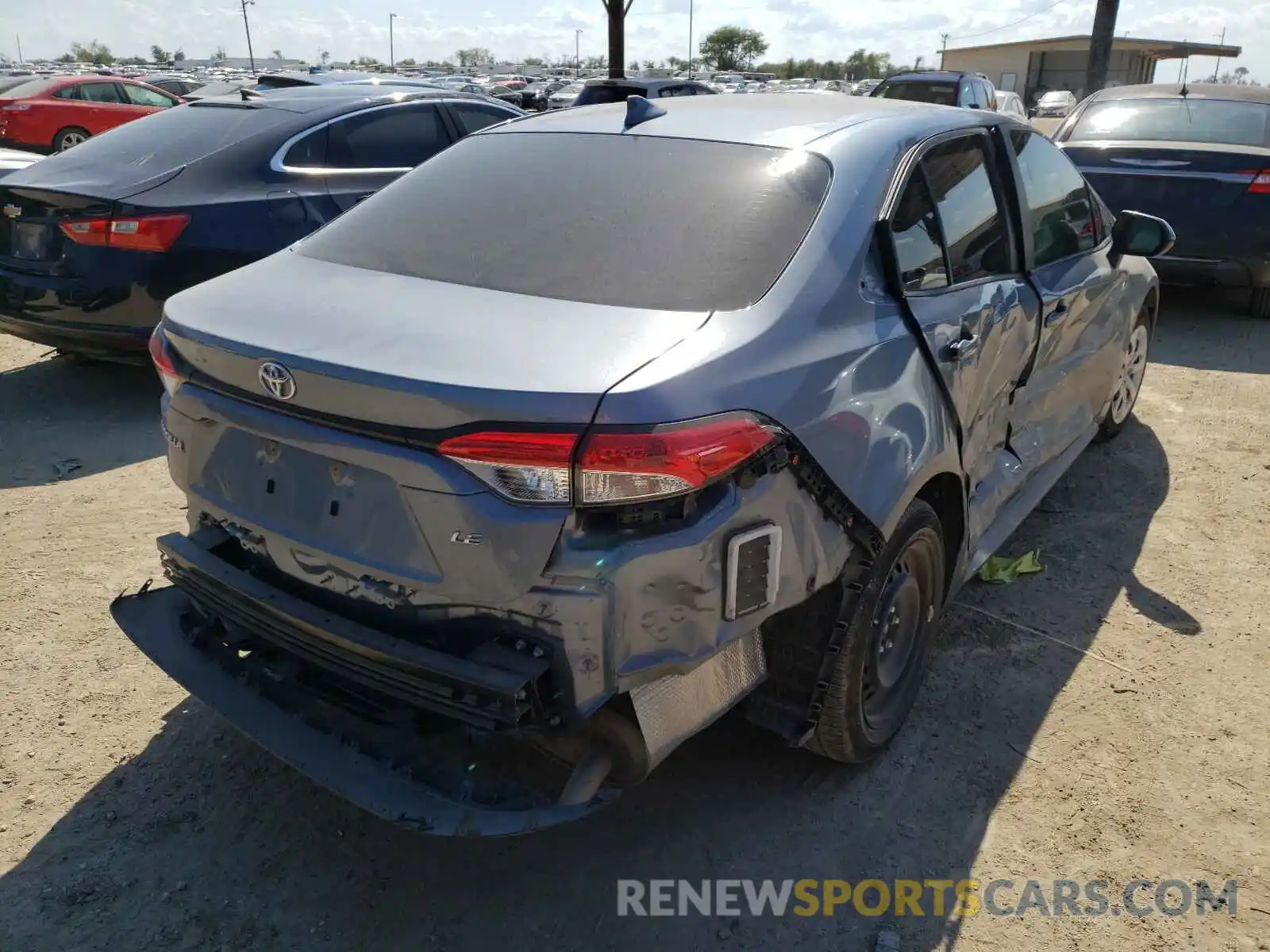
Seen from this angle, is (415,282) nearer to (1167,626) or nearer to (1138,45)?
(1167,626)

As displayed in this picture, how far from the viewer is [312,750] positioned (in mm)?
2258

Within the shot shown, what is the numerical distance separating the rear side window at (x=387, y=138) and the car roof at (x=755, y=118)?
2.91 m

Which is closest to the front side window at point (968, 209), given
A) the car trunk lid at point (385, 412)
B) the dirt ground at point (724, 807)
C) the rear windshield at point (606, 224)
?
the rear windshield at point (606, 224)

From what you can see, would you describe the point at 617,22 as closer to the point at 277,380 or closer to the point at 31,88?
the point at 31,88

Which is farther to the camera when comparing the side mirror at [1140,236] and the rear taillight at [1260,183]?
the rear taillight at [1260,183]

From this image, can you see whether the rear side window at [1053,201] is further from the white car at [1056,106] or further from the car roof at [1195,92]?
the white car at [1056,106]

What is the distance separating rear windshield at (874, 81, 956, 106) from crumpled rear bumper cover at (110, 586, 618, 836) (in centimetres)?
1508

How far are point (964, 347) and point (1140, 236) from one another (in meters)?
1.92

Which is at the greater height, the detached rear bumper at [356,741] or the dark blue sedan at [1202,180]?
the dark blue sedan at [1202,180]

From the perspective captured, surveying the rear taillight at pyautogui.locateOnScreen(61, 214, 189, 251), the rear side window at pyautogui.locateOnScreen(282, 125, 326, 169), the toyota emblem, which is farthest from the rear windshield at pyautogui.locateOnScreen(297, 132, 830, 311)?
the rear side window at pyautogui.locateOnScreen(282, 125, 326, 169)

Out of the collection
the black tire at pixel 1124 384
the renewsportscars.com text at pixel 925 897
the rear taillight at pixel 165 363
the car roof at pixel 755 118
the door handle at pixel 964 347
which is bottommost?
the renewsportscars.com text at pixel 925 897

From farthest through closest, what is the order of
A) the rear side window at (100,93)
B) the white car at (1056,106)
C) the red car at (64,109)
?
the white car at (1056,106) < the rear side window at (100,93) < the red car at (64,109)

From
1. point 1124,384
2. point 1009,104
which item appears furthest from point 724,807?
point 1009,104

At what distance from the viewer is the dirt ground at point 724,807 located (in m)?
2.37
